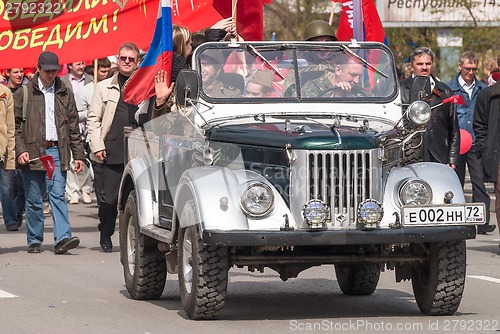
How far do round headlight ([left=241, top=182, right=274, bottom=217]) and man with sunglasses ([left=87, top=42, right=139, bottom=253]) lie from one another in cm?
568

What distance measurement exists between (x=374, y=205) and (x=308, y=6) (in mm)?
27919

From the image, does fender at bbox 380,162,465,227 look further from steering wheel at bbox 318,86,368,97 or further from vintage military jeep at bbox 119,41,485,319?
steering wheel at bbox 318,86,368,97

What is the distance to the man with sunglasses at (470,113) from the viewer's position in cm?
1700

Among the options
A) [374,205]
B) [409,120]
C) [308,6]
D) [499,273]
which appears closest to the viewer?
[374,205]

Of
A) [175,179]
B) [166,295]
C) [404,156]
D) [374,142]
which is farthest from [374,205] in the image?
[166,295]

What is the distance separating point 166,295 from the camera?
11.3 m

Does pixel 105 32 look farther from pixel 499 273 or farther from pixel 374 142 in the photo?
pixel 374 142

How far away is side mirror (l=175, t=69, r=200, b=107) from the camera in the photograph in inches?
409

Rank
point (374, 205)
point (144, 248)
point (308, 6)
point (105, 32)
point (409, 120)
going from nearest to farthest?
point (374, 205), point (409, 120), point (144, 248), point (105, 32), point (308, 6)

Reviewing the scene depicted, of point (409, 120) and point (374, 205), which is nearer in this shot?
point (374, 205)

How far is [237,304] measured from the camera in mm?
10602

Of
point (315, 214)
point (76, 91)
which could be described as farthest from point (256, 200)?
point (76, 91)

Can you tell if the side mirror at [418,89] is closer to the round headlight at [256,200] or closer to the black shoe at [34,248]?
the round headlight at [256,200]

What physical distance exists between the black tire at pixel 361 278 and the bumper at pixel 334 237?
6.02 feet
